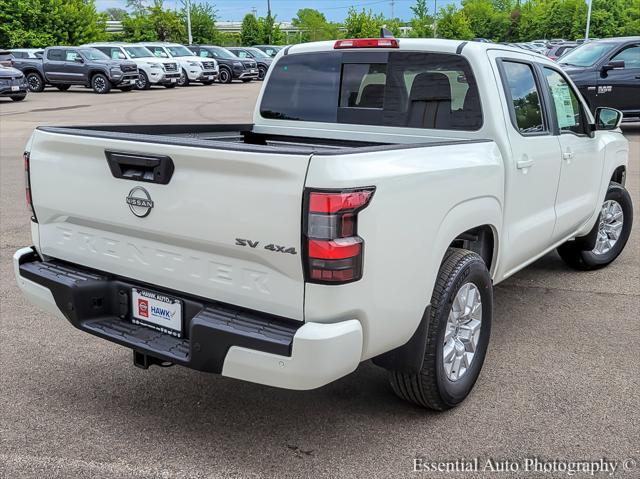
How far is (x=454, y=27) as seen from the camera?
74.7 m

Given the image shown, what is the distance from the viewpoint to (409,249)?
2.97 m

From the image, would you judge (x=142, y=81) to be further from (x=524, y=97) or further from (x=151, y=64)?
(x=524, y=97)

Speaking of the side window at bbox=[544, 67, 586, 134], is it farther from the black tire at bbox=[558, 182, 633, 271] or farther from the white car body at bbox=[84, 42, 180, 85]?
the white car body at bbox=[84, 42, 180, 85]

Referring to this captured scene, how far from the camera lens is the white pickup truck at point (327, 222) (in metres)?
2.70

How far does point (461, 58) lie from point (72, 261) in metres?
2.48

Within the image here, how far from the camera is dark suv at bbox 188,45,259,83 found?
3503cm

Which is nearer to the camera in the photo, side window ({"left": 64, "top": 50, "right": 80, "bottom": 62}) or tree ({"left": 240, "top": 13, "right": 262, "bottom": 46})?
side window ({"left": 64, "top": 50, "right": 80, "bottom": 62})

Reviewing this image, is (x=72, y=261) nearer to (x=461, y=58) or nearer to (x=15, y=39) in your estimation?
(x=461, y=58)

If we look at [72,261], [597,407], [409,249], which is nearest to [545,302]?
[597,407]

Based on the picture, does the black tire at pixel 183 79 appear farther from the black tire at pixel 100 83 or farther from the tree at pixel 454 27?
the tree at pixel 454 27

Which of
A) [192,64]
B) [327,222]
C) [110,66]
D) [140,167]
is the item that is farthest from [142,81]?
[327,222]

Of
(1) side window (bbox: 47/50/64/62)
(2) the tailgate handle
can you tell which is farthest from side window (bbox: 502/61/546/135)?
(1) side window (bbox: 47/50/64/62)

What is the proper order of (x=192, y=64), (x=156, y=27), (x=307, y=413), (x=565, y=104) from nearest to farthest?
(x=307, y=413) → (x=565, y=104) → (x=192, y=64) → (x=156, y=27)

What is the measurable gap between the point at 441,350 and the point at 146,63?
1087 inches
